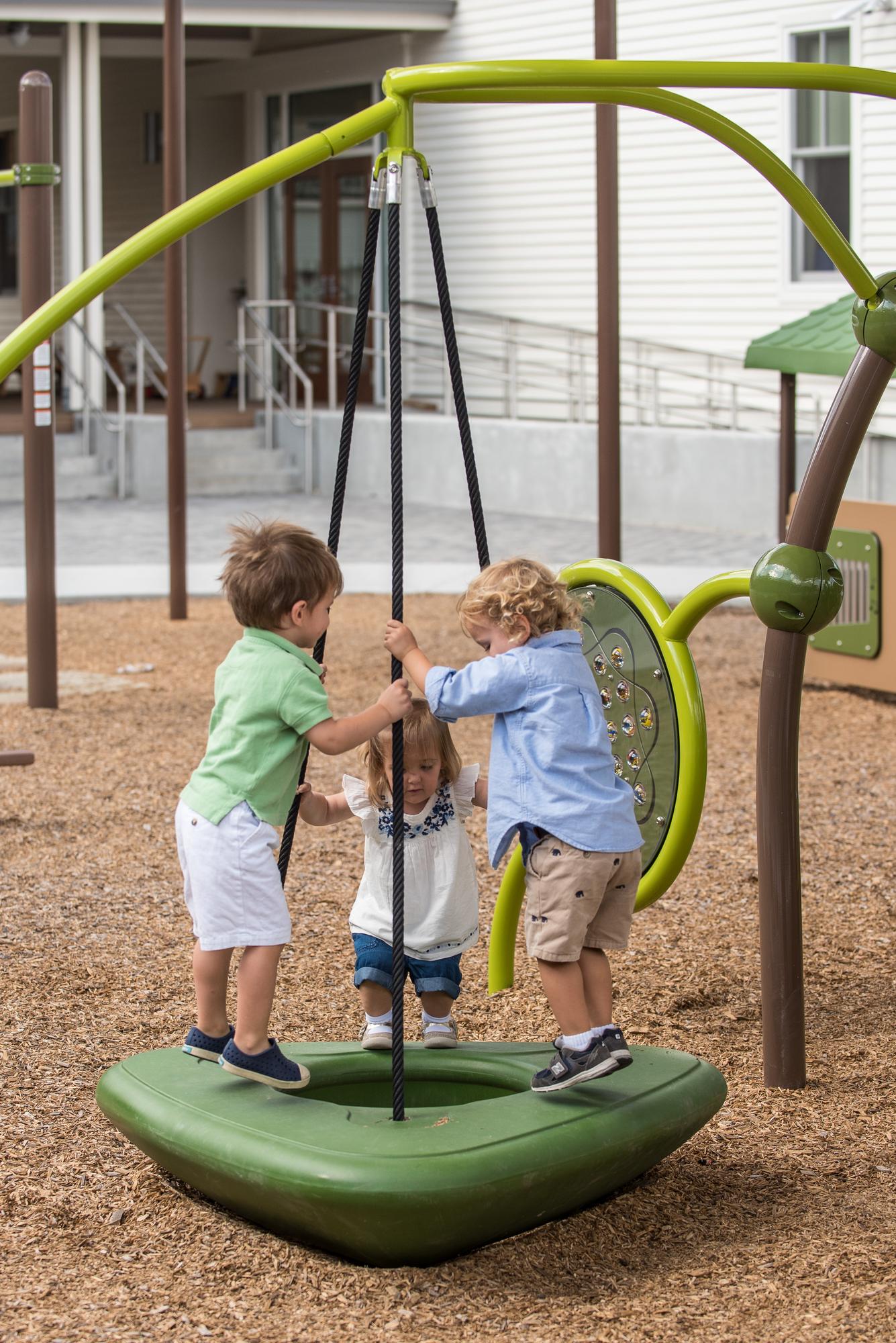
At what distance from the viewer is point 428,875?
337 cm

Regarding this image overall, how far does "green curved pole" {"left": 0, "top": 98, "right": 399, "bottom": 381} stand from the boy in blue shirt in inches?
32.1

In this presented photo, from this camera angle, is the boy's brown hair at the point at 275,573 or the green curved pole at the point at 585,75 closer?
the boy's brown hair at the point at 275,573

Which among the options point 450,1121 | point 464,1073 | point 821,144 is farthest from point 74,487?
point 450,1121

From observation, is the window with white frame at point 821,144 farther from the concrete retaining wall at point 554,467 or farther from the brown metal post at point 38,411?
the brown metal post at point 38,411

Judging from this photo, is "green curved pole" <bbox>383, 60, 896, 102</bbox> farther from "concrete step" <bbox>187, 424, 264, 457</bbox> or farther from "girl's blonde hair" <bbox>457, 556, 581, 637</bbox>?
"concrete step" <bbox>187, 424, 264, 457</bbox>

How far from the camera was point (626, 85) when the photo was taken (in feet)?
10.6

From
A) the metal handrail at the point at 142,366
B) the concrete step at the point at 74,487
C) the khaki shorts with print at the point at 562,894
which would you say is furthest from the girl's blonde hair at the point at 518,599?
the concrete step at the point at 74,487

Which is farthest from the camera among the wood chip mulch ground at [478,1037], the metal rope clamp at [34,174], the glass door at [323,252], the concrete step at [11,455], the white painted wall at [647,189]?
the glass door at [323,252]

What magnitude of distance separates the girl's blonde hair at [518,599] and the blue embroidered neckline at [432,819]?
49 cm

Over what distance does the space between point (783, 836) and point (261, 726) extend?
4.04 feet

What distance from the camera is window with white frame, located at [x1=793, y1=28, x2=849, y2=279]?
592 inches

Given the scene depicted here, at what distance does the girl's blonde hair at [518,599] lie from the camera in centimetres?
298

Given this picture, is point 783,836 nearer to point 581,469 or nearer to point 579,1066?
point 579,1066

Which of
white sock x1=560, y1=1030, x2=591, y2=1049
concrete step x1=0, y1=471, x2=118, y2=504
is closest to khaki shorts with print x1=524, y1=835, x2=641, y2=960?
white sock x1=560, y1=1030, x2=591, y2=1049
